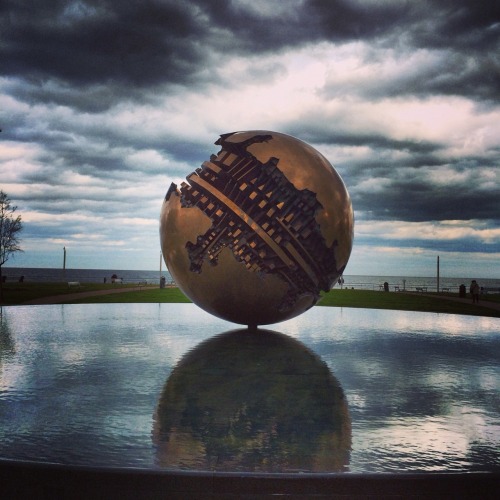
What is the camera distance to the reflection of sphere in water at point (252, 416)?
4578 millimetres

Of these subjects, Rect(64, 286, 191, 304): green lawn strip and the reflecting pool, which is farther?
Rect(64, 286, 191, 304): green lawn strip

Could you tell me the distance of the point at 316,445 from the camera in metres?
4.97

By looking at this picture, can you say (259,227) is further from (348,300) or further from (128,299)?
(348,300)

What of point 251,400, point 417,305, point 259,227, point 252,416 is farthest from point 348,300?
point 252,416

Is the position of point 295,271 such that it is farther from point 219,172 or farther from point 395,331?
point 395,331

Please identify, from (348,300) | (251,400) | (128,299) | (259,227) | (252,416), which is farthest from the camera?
(348,300)

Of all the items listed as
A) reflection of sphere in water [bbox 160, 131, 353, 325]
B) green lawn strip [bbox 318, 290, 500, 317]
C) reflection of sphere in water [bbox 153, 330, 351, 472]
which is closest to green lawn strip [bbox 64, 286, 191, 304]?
green lawn strip [bbox 318, 290, 500, 317]

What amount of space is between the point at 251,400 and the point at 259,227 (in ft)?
13.3

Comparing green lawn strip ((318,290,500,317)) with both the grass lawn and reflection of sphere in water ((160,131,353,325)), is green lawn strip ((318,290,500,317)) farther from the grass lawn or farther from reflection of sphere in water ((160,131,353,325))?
reflection of sphere in water ((160,131,353,325))

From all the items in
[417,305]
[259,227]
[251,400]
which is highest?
[259,227]

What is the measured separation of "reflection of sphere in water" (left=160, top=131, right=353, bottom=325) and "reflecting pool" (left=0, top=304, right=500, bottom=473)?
1.22 meters

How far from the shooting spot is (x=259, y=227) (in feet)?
32.9

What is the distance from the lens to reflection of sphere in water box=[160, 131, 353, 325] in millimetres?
10125

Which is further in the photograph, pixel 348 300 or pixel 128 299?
pixel 348 300
